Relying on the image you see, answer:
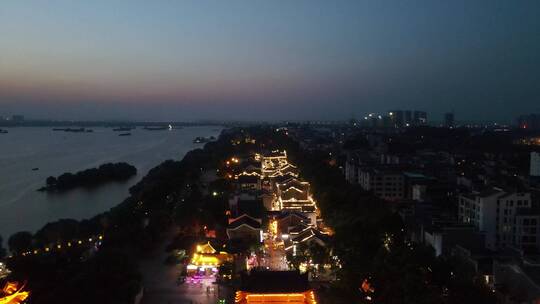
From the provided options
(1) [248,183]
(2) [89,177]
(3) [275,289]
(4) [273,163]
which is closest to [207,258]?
(3) [275,289]

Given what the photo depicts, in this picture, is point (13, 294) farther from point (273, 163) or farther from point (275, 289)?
point (273, 163)

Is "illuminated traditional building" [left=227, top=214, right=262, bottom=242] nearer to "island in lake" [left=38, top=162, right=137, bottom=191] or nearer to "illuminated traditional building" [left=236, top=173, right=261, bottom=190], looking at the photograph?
"illuminated traditional building" [left=236, top=173, right=261, bottom=190]

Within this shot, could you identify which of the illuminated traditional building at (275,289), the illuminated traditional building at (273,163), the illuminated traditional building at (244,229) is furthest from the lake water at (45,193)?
the illuminated traditional building at (275,289)

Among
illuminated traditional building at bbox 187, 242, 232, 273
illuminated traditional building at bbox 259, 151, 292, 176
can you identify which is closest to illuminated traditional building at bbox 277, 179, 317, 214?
illuminated traditional building at bbox 187, 242, 232, 273

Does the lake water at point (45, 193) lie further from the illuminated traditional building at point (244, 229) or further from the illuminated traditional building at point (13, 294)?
the illuminated traditional building at point (13, 294)

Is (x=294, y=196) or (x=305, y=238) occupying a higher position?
(x=305, y=238)

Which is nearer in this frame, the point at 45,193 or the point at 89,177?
the point at 45,193

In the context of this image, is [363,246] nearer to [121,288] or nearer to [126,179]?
[121,288]
